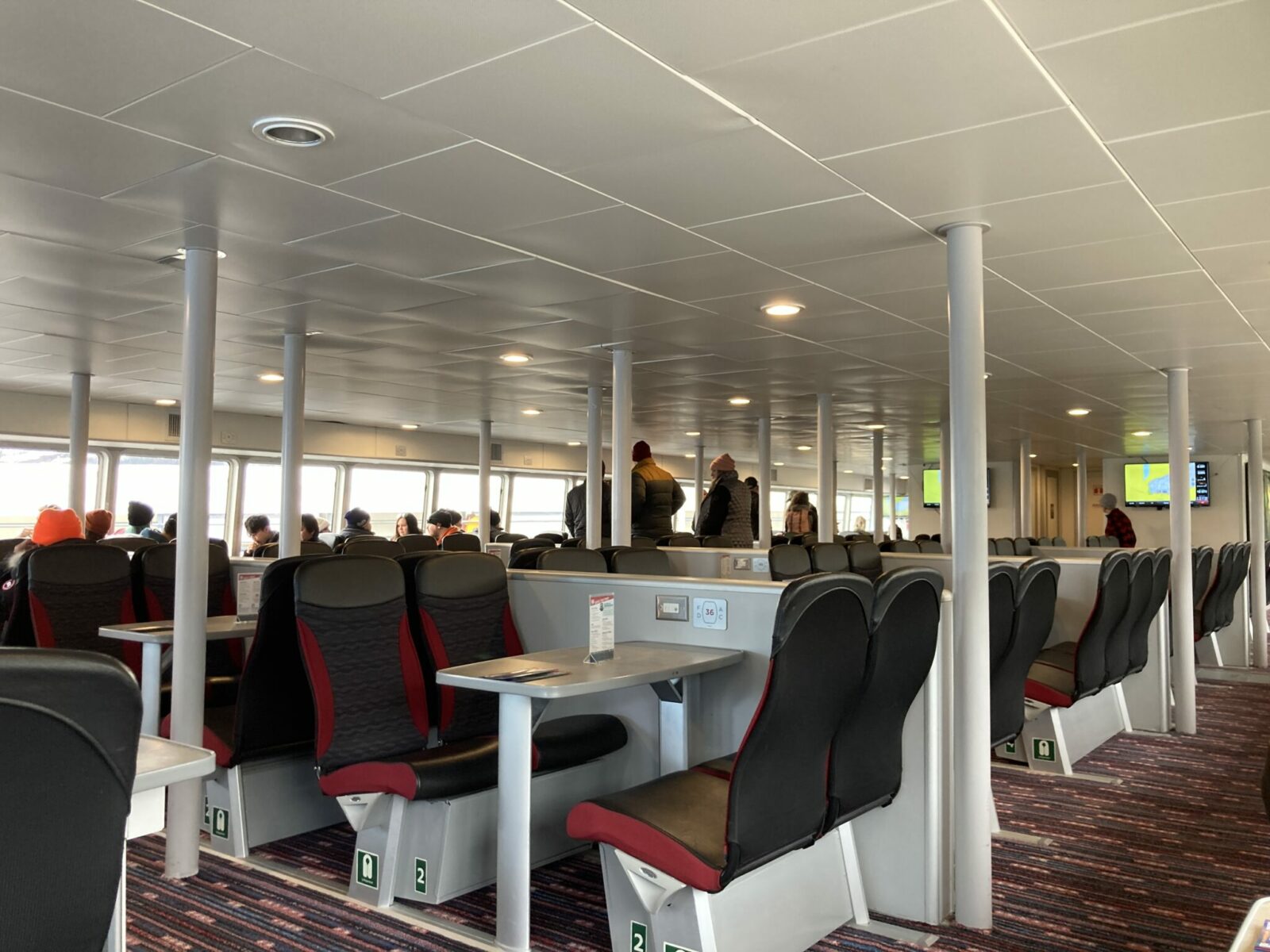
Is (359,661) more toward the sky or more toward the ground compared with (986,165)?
more toward the ground

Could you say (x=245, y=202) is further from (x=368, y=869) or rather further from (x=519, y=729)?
(x=368, y=869)

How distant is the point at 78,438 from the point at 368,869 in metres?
6.61

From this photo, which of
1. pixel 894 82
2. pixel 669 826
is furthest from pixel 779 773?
pixel 894 82

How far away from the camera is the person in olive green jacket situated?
8.04 meters

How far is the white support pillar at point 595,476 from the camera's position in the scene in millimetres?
7980

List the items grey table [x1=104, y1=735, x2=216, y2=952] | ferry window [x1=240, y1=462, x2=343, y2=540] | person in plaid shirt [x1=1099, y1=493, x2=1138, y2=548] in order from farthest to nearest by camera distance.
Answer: ferry window [x1=240, y1=462, x2=343, y2=540]
person in plaid shirt [x1=1099, y1=493, x2=1138, y2=548]
grey table [x1=104, y1=735, x2=216, y2=952]

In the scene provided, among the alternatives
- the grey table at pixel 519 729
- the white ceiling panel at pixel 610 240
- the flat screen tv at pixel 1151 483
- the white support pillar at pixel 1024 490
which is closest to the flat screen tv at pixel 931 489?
the flat screen tv at pixel 1151 483

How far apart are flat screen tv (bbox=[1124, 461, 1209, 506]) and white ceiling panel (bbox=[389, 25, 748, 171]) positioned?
615 inches

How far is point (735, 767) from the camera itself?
2311 millimetres

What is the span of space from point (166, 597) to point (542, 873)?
251 cm

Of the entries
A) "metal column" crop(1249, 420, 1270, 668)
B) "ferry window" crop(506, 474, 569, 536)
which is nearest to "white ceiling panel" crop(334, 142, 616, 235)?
"metal column" crop(1249, 420, 1270, 668)

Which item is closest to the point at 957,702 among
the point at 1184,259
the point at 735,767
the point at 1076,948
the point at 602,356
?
the point at 1076,948

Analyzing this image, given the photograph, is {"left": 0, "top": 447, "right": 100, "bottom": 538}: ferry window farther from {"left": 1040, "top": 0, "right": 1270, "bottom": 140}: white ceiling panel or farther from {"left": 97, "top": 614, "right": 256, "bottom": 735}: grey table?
{"left": 1040, "top": 0, "right": 1270, "bottom": 140}: white ceiling panel

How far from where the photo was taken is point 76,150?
320cm
